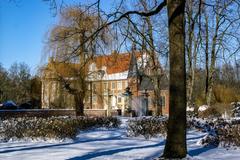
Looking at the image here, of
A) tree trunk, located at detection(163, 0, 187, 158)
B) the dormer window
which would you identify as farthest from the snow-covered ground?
the dormer window

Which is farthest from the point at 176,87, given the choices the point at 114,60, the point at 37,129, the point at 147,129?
the point at 37,129

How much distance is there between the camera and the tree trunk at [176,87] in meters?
11.2

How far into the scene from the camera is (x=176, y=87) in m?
11.4

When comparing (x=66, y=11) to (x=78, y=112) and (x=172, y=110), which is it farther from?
(x=172, y=110)

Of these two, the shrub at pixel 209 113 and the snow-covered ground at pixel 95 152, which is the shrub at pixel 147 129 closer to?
the snow-covered ground at pixel 95 152

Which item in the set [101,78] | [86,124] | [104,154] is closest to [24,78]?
[101,78]

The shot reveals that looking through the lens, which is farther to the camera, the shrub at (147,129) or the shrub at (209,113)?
the shrub at (209,113)

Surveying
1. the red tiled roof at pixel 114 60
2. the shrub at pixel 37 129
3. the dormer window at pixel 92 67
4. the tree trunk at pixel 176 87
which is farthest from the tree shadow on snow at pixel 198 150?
the dormer window at pixel 92 67

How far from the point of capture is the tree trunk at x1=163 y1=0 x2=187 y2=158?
11234 millimetres

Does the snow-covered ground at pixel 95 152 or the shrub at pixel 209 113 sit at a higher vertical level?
the shrub at pixel 209 113

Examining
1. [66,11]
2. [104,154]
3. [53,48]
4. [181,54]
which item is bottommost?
[104,154]

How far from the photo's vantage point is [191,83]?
37.5 m

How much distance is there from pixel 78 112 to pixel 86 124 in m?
10.5

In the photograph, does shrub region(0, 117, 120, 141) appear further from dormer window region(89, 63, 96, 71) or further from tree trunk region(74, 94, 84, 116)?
dormer window region(89, 63, 96, 71)
